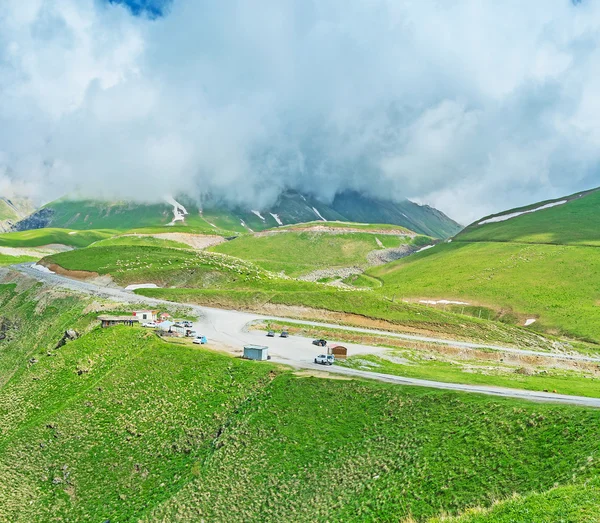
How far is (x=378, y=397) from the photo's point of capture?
3988cm

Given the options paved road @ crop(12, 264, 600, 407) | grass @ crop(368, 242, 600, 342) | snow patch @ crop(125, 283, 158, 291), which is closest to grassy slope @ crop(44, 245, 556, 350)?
snow patch @ crop(125, 283, 158, 291)

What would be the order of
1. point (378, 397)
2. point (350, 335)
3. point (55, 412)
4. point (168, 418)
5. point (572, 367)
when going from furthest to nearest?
point (350, 335) → point (572, 367) → point (55, 412) → point (168, 418) → point (378, 397)

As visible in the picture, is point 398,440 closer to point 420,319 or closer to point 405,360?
point 405,360

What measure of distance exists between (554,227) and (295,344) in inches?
5323

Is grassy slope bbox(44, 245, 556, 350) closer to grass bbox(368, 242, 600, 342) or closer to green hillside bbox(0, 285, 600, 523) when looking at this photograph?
grass bbox(368, 242, 600, 342)

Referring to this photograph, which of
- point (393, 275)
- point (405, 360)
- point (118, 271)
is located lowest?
point (405, 360)

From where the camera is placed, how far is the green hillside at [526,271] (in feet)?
316

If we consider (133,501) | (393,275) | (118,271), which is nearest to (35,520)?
(133,501)

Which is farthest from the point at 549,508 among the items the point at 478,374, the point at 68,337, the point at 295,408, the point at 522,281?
the point at 522,281

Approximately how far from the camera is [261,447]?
120ft

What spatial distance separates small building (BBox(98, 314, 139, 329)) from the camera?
6869cm

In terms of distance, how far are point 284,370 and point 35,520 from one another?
24598 millimetres

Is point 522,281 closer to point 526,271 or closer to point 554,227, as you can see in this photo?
point 526,271

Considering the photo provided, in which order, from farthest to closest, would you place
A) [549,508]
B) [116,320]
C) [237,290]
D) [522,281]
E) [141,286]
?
[522,281] → [141,286] → [237,290] → [116,320] → [549,508]
